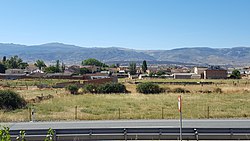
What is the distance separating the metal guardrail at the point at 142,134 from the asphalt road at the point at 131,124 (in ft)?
12.6

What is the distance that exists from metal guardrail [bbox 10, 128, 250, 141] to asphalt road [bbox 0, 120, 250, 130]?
3828mm

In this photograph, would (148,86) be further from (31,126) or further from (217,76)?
(217,76)

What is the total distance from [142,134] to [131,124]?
480cm

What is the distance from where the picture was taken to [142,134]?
55.3 feet

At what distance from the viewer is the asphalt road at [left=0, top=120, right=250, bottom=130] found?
20.8 m

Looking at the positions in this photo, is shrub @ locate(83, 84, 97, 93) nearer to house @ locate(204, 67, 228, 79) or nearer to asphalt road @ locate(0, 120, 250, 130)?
asphalt road @ locate(0, 120, 250, 130)

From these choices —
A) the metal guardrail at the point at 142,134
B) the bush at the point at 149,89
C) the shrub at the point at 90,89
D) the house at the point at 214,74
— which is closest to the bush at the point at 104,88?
the shrub at the point at 90,89

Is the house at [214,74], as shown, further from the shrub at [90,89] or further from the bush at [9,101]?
the bush at [9,101]

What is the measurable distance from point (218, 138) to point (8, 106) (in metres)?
22.9

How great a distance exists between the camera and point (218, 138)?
16.8m

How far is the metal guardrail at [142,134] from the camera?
16.5 meters

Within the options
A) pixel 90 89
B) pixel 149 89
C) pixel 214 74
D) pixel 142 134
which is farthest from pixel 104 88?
pixel 214 74

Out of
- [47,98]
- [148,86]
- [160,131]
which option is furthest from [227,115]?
[148,86]

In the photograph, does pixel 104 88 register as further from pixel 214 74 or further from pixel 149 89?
pixel 214 74
